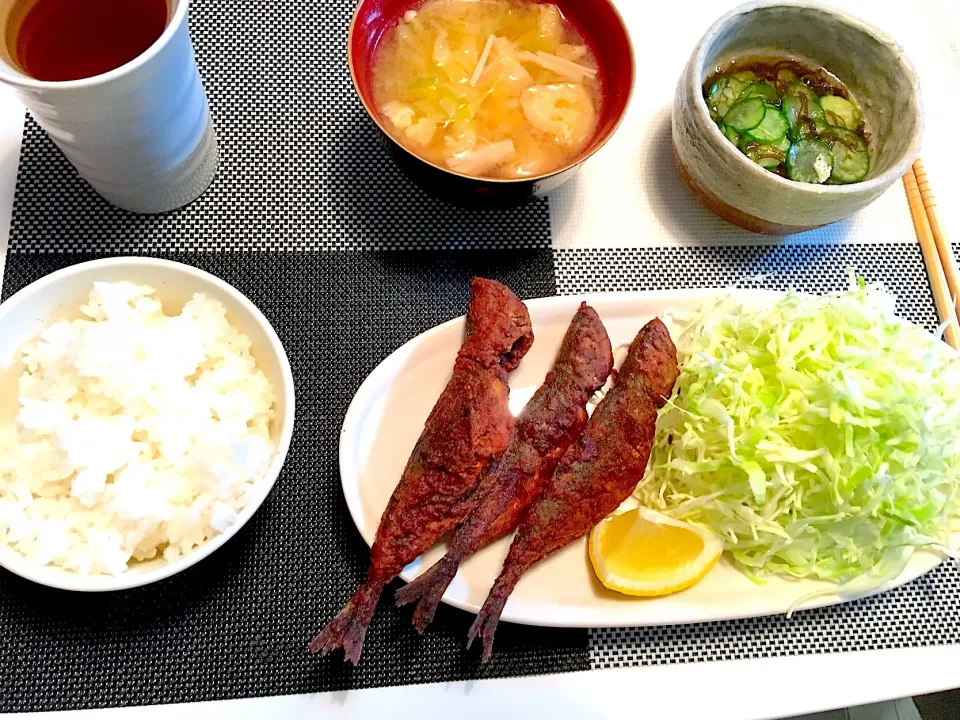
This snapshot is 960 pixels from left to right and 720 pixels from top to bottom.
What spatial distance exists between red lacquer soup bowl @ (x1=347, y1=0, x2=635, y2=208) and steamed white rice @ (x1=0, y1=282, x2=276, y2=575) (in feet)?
1.86

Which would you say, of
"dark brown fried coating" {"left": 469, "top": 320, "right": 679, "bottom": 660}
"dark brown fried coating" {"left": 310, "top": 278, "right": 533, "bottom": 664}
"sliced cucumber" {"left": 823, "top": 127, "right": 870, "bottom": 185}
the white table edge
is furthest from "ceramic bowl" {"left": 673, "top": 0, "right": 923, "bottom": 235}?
the white table edge

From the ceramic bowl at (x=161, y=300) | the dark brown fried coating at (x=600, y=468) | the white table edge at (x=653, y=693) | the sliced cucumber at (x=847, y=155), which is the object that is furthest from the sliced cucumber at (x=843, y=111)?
the ceramic bowl at (x=161, y=300)

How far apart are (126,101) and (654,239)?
1203 mm

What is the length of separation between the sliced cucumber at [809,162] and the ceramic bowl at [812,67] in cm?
10

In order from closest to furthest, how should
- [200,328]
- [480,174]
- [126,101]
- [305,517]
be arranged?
[126,101]
[200,328]
[305,517]
[480,174]

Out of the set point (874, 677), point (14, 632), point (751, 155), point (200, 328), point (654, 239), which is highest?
point (751, 155)

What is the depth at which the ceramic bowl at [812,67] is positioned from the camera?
1.58 m

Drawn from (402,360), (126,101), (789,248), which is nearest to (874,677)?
(789,248)

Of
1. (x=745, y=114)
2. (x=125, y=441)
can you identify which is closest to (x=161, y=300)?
(x=125, y=441)

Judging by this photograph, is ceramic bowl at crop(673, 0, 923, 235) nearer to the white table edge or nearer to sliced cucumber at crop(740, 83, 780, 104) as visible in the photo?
sliced cucumber at crop(740, 83, 780, 104)

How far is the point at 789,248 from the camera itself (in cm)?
182

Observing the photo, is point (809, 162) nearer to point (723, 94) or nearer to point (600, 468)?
point (723, 94)

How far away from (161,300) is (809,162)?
149 centimetres

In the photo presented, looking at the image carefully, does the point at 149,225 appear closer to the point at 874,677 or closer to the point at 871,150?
the point at 871,150
